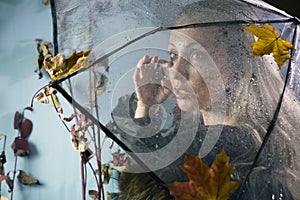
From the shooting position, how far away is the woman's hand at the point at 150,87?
0.76 metres

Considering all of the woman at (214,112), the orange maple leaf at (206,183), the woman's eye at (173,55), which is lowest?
the orange maple leaf at (206,183)

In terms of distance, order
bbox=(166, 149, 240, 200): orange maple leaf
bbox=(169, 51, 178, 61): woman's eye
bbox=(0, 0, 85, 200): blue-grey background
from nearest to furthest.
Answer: bbox=(166, 149, 240, 200): orange maple leaf
bbox=(169, 51, 178, 61): woman's eye
bbox=(0, 0, 85, 200): blue-grey background

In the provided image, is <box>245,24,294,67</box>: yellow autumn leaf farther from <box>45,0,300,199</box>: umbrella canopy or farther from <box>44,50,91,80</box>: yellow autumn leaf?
<box>44,50,91,80</box>: yellow autumn leaf

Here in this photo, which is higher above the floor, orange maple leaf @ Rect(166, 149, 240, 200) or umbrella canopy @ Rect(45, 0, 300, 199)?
umbrella canopy @ Rect(45, 0, 300, 199)

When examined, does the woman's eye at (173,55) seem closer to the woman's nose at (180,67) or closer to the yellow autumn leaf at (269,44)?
the woman's nose at (180,67)

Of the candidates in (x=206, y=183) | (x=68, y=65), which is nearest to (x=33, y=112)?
(x=68, y=65)

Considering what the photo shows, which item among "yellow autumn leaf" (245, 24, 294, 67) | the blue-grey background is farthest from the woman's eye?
the blue-grey background

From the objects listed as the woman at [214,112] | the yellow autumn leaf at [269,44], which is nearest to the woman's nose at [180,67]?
the woman at [214,112]

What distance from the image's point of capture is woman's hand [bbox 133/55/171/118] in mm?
765

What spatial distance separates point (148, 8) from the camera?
85 cm

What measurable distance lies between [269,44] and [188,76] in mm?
142

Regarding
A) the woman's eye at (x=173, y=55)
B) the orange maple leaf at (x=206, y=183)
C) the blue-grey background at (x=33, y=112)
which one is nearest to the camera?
the orange maple leaf at (x=206, y=183)

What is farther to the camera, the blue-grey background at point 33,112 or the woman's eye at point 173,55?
the blue-grey background at point 33,112

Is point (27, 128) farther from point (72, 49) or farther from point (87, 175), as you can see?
point (72, 49)
